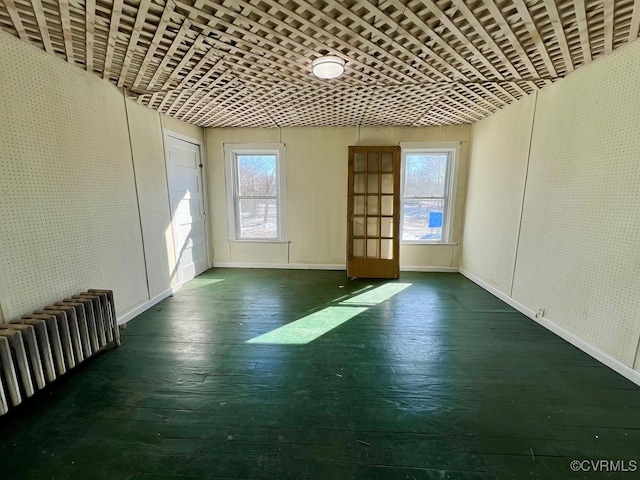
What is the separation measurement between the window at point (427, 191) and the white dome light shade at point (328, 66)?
240cm

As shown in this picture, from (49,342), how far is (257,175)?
3467 millimetres

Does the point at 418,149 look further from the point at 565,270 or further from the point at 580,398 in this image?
the point at 580,398

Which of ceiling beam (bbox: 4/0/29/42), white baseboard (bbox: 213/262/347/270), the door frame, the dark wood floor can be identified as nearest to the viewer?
the dark wood floor

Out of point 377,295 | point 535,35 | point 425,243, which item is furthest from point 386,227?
point 535,35

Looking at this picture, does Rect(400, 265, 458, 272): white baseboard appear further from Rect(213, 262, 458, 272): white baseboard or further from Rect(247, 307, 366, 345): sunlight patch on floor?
Rect(247, 307, 366, 345): sunlight patch on floor

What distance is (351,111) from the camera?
358 centimetres

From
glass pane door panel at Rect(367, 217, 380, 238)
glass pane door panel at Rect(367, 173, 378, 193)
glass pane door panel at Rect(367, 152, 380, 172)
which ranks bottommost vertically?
glass pane door panel at Rect(367, 217, 380, 238)

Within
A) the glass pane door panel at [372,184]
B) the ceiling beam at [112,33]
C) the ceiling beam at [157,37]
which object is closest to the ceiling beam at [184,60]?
the ceiling beam at [157,37]

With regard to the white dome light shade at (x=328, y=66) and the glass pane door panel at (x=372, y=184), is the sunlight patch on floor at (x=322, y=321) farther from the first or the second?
the white dome light shade at (x=328, y=66)

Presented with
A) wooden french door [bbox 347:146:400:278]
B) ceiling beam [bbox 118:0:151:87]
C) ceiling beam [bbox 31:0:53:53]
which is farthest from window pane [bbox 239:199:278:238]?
ceiling beam [bbox 31:0:53:53]

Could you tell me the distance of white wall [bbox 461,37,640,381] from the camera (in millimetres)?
2000

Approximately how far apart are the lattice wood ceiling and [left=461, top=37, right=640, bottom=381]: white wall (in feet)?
1.00

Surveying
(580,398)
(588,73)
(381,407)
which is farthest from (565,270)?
(381,407)

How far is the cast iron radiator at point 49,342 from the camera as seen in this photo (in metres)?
1.57
